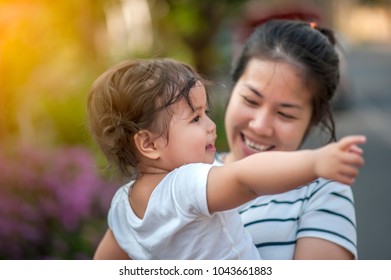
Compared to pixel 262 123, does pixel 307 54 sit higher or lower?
higher

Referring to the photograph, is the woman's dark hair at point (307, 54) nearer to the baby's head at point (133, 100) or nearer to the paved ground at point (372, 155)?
the baby's head at point (133, 100)

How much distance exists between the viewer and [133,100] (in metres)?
1.35

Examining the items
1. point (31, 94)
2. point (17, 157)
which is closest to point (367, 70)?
point (31, 94)

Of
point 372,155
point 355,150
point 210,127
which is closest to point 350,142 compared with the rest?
point 355,150

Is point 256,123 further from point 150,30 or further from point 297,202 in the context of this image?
point 150,30

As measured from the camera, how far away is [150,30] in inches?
349

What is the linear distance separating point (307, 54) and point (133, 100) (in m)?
0.62

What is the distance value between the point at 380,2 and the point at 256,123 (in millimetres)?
31330

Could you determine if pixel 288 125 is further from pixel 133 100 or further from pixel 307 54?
pixel 133 100

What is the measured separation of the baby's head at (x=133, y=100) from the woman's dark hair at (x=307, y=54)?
46 cm

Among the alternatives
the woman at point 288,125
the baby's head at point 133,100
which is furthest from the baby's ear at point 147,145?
the woman at point 288,125

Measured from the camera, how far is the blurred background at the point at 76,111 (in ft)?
11.2

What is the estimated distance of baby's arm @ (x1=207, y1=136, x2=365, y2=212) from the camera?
3.47 ft

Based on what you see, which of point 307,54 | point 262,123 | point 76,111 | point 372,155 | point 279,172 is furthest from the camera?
point 372,155
